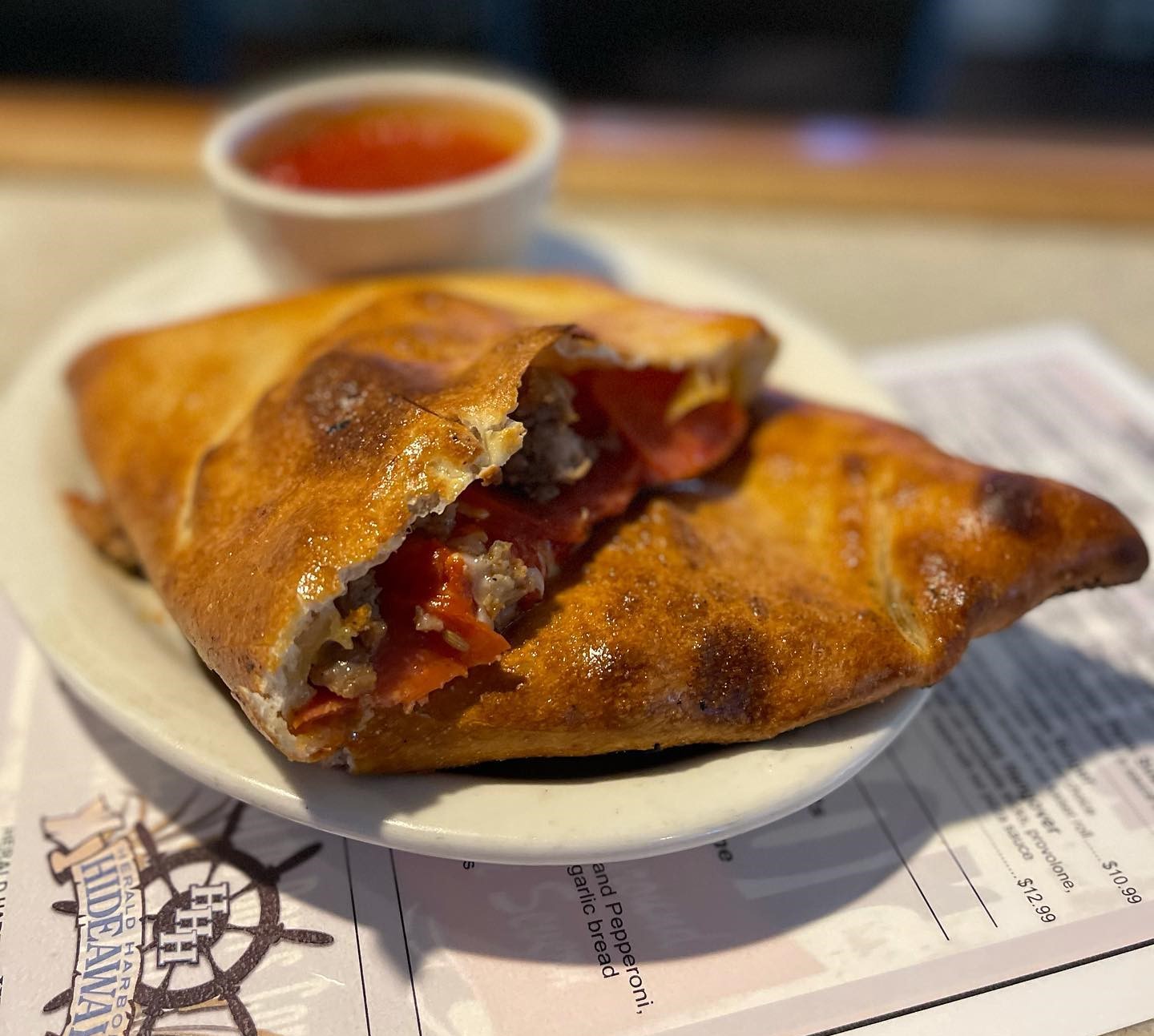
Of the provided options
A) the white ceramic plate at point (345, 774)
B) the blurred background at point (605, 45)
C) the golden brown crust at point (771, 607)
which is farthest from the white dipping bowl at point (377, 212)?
the blurred background at point (605, 45)

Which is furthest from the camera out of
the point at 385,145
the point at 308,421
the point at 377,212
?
the point at 385,145

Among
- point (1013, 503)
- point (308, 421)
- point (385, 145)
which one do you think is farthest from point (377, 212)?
point (1013, 503)

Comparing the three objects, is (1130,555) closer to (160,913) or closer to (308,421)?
(308,421)

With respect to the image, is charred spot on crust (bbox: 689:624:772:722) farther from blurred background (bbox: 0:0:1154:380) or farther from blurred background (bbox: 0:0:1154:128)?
blurred background (bbox: 0:0:1154:128)

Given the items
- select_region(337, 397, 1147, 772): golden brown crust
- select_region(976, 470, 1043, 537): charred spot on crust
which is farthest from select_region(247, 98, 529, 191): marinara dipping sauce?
select_region(976, 470, 1043, 537): charred spot on crust

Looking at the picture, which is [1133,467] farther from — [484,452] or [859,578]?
[484,452]

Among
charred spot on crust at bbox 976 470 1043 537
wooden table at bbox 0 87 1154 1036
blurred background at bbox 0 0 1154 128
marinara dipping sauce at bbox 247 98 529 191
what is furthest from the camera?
blurred background at bbox 0 0 1154 128
